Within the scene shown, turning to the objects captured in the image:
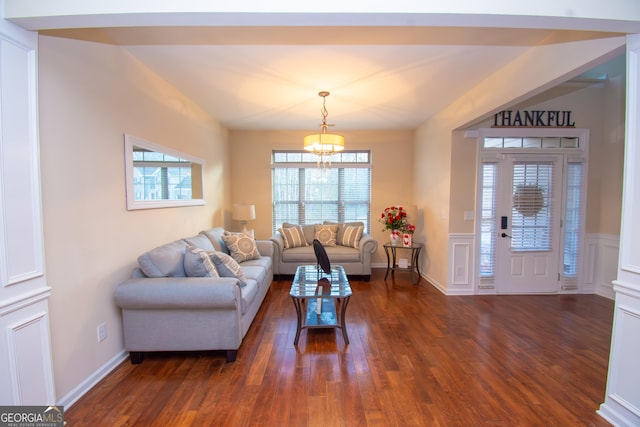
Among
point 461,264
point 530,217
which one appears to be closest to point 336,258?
point 461,264

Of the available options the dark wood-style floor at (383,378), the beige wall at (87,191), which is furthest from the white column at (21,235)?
the dark wood-style floor at (383,378)

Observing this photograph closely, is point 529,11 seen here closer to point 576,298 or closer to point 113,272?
point 113,272

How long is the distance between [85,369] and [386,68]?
11.7 ft

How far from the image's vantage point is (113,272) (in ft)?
7.48

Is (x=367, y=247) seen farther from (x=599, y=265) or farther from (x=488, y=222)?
(x=599, y=265)

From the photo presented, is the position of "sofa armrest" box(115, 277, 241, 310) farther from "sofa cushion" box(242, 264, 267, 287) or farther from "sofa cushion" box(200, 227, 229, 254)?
"sofa cushion" box(200, 227, 229, 254)

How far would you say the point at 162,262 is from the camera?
242cm

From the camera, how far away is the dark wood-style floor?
175 centimetres

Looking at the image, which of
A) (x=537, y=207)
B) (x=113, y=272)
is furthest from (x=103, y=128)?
(x=537, y=207)

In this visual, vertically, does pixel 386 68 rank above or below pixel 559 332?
above

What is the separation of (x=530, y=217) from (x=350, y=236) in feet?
8.91

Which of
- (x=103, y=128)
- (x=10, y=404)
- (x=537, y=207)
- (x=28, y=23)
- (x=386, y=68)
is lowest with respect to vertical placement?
(x=10, y=404)

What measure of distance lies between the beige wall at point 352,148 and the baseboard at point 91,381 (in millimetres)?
3268

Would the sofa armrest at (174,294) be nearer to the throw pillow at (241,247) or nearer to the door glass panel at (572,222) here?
the throw pillow at (241,247)
